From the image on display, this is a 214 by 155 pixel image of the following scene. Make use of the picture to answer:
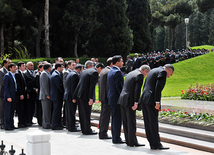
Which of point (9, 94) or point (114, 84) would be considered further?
point (9, 94)

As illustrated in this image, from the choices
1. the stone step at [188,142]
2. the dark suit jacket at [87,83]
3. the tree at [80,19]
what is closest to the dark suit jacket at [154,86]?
the stone step at [188,142]

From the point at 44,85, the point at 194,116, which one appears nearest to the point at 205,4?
the point at 44,85

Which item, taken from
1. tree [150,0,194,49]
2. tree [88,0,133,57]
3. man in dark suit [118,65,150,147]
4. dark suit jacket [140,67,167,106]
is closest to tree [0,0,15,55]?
tree [88,0,133,57]

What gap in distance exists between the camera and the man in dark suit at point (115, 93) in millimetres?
9000

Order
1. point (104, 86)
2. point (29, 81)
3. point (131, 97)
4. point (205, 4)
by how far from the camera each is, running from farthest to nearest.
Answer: point (205, 4), point (29, 81), point (104, 86), point (131, 97)

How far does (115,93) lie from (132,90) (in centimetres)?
74

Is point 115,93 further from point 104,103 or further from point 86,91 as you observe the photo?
point 86,91

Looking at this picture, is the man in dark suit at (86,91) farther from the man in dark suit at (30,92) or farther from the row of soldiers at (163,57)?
the row of soldiers at (163,57)

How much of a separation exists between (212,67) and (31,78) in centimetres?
2172

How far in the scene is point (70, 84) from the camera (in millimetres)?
11094

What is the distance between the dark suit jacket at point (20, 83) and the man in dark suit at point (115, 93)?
4.10 m

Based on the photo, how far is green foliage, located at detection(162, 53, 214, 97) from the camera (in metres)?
26.3

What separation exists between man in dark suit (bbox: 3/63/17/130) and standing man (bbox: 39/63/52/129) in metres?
0.84

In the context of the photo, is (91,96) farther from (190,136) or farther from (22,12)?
(22,12)
